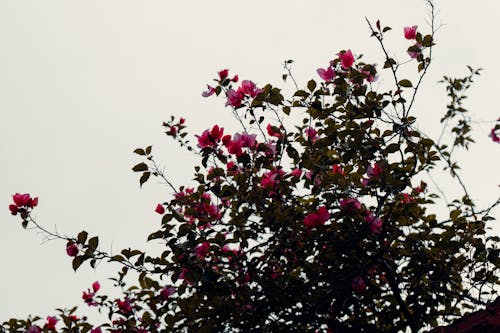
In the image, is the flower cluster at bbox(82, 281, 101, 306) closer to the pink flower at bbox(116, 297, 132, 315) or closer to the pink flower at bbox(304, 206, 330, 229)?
the pink flower at bbox(116, 297, 132, 315)

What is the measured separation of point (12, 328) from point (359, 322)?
9.25 feet

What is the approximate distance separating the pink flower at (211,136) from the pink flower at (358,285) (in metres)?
1.16

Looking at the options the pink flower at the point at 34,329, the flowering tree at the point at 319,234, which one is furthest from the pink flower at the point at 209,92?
the pink flower at the point at 34,329

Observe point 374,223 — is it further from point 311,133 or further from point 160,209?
point 160,209

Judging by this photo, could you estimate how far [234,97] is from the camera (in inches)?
131

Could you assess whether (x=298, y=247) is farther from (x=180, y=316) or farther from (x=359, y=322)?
(x=180, y=316)

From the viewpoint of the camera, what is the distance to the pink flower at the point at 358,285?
287cm

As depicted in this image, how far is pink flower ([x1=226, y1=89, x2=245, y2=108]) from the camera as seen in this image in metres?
3.34

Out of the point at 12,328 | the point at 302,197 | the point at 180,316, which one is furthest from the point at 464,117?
the point at 12,328

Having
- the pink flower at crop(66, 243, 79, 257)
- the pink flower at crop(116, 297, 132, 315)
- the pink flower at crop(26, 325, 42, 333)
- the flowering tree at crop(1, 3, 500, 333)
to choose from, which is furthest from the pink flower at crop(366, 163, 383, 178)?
the pink flower at crop(26, 325, 42, 333)

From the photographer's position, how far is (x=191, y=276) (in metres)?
2.72

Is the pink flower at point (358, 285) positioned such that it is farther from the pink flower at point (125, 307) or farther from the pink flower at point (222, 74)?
the pink flower at point (125, 307)

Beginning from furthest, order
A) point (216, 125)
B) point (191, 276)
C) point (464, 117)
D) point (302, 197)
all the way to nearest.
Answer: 1. point (464, 117)
2. point (302, 197)
3. point (216, 125)
4. point (191, 276)

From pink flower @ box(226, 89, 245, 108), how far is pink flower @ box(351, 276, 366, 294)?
1.34 metres
